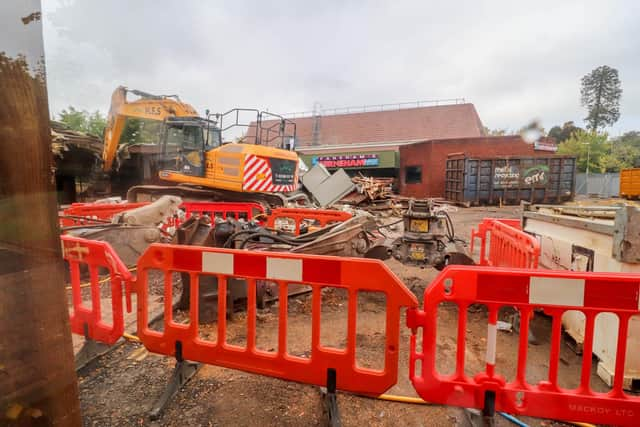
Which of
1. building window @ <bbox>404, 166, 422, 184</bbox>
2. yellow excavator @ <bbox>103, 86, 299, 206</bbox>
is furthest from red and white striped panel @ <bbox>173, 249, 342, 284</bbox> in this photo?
building window @ <bbox>404, 166, 422, 184</bbox>

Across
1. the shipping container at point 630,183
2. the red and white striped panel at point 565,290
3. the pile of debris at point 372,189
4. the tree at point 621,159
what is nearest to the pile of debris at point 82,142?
the pile of debris at point 372,189

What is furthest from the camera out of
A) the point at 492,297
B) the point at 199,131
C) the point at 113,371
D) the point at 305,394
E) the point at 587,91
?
the point at 587,91

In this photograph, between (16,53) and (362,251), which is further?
(362,251)

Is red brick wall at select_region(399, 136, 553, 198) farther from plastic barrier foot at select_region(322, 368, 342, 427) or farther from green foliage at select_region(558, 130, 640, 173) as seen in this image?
green foliage at select_region(558, 130, 640, 173)

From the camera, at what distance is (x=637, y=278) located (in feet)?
5.20

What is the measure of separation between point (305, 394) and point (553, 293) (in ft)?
5.56

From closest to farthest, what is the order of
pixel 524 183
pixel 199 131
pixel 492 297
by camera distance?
1. pixel 492 297
2. pixel 199 131
3. pixel 524 183

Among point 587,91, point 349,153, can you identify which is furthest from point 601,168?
point 349,153

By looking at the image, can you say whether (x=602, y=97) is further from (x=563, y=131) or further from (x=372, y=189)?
(x=372, y=189)

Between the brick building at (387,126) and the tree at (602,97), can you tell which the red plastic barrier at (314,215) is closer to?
the brick building at (387,126)

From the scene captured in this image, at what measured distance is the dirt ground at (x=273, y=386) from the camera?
2070 millimetres

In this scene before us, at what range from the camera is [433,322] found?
5.94 ft

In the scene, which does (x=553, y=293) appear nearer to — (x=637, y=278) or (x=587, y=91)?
(x=637, y=278)

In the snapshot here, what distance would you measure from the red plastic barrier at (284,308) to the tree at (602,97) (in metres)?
65.1
